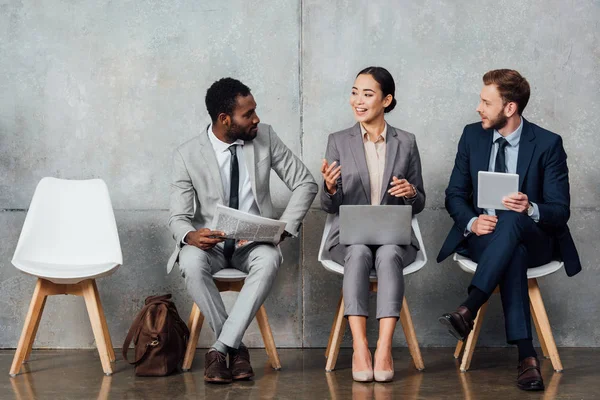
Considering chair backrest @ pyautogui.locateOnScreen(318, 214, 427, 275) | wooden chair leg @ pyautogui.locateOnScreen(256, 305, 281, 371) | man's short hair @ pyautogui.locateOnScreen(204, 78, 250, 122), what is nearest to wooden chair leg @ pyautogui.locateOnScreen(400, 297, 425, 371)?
chair backrest @ pyautogui.locateOnScreen(318, 214, 427, 275)

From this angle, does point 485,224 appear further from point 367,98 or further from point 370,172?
point 367,98

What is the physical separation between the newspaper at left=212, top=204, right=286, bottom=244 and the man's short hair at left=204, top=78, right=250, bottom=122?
2.18 feet

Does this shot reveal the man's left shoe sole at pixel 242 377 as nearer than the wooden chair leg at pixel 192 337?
Yes

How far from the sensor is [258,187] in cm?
456

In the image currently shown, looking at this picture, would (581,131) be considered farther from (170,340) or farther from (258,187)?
(170,340)

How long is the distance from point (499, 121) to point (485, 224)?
575 mm

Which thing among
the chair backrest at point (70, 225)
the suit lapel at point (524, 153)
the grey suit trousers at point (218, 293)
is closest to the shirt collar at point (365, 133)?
the suit lapel at point (524, 153)

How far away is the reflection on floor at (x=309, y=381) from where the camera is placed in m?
3.84

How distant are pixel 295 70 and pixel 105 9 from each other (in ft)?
3.86

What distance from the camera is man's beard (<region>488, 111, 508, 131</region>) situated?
4496 mm

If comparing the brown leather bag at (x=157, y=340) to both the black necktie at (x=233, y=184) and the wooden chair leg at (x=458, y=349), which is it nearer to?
the black necktie at (x=233, y=184)

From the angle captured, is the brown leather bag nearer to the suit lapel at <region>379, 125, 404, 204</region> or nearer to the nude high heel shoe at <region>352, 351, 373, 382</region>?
the nude high heel shoe at <region>352, 351, 373, 382</region>

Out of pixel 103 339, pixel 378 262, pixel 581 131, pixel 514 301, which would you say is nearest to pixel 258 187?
pixel 378 262

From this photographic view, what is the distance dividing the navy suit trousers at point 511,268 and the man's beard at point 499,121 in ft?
1.71
